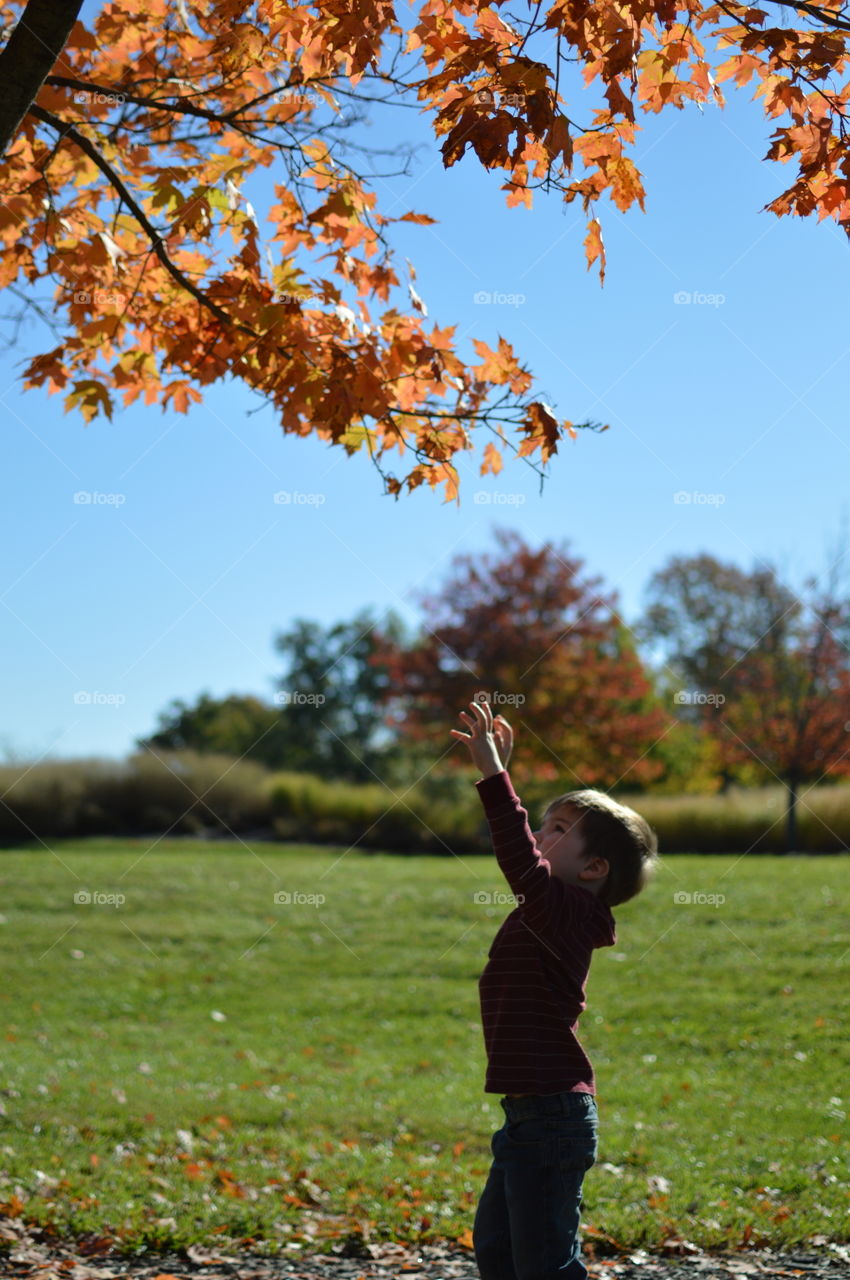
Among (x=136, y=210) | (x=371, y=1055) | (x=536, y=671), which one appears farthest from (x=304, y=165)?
(x=536, y=671)

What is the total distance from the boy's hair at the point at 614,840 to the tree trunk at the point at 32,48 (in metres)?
3.28

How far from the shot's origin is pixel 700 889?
1526cm

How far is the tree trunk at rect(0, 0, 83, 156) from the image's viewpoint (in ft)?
13.5

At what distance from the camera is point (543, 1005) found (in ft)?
10.7

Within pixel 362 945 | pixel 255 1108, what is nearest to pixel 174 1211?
pixel 255 1108

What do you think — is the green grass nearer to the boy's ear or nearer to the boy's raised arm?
the boy's ear

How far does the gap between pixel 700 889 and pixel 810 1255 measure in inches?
406

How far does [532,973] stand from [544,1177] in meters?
0.55

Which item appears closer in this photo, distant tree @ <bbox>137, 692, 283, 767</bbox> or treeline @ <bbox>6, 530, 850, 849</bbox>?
treeline @ <bbox>6, 530, 850, 849</bbox>

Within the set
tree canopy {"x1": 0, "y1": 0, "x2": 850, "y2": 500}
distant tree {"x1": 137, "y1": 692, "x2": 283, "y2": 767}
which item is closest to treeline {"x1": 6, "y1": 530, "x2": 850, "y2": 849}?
distant tree {"x1": 137, "y1": 692, "x2": 283, "y2": 767}

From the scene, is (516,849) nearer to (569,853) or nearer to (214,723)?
(569,853)

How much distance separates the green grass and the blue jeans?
2.57 meters

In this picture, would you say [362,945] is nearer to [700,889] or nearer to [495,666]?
[700,889]

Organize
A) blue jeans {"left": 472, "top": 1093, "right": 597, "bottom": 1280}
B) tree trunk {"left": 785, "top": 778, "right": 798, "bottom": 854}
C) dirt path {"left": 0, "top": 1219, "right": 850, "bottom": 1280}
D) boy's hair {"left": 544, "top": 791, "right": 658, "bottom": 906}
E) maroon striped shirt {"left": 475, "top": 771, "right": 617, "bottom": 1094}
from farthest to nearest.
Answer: tree trunk {"left": 785, "top": 778, "right": 798, "bottom": 854} < dirt path {"left": 0, "top": 1219, "right": 850, "bottom": 1280} < boy's hair {"left": 544, "top": 791, "right": 658, "bottom": 906} < maroon striped shirt {"left": 475, "top": 771, "right": 617, "bottom": 1094} < blue jeans {"left": 472, "top": 1093, "right": 597, "bottom": 1280}
